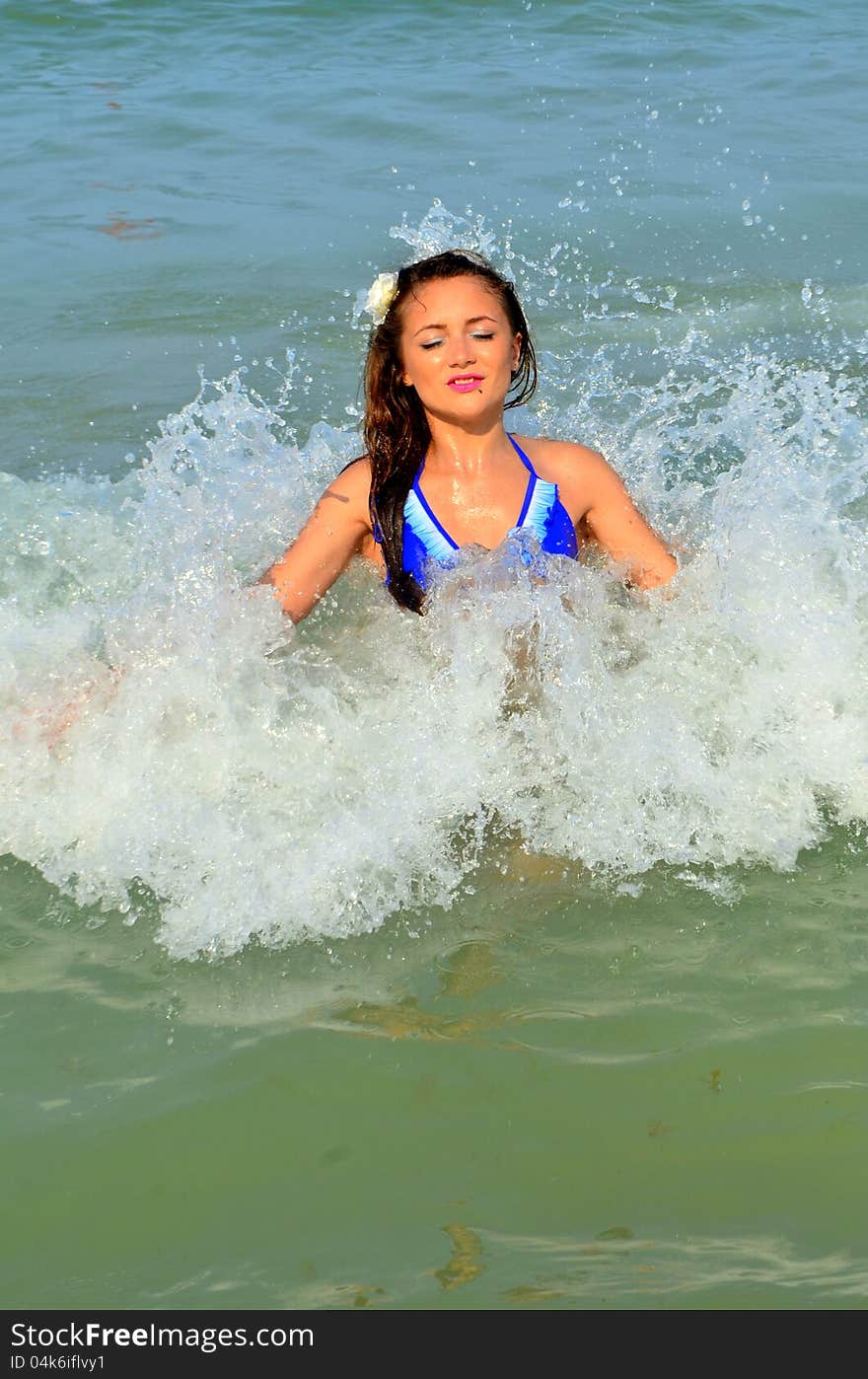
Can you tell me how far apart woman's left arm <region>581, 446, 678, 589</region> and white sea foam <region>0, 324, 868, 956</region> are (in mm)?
54

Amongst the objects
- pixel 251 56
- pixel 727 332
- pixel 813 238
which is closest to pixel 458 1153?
pixel 727 332

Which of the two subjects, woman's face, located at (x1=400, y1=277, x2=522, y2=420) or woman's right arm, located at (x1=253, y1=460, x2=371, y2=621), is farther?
woman's right arm, located at (x1=253, y1=460, x2=371, y2=621)

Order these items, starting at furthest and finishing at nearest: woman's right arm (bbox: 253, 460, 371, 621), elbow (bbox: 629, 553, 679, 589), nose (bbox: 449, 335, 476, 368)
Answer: elbow (bbox: 629, 553, 679, 589)
woman's right arm (bbox: 253, 460, 371, 621)
nose (bbox: 449, 335, 476, 368)

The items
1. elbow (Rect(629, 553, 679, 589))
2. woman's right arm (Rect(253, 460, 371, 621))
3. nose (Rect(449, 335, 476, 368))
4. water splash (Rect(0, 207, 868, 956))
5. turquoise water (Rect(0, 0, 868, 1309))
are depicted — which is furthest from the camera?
elbow (Rect(629, 553, 679, 589))

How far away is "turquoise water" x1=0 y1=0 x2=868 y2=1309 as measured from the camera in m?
2.42

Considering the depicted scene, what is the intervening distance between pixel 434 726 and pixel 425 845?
43 cm

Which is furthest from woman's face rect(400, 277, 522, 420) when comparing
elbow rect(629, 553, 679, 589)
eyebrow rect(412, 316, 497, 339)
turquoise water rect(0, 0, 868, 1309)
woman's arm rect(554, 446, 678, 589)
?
elbow rect(629, 553, 679, 589)

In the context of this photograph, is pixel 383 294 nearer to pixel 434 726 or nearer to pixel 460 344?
pixel 460 344

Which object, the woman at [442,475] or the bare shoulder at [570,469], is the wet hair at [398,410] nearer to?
the woman at [442,475]

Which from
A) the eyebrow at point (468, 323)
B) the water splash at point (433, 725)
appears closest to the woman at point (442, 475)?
the eyebrow at point (468, 323)

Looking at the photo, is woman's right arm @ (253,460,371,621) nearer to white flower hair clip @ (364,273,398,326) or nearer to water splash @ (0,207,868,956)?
water splash @ (0,207,868,956)

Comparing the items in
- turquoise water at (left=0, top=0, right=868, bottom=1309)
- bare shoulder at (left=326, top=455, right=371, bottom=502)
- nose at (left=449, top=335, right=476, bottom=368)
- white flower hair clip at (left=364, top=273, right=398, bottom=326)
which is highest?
white flower hair clip at (left=364, top=273, right=398, bottom=326)
